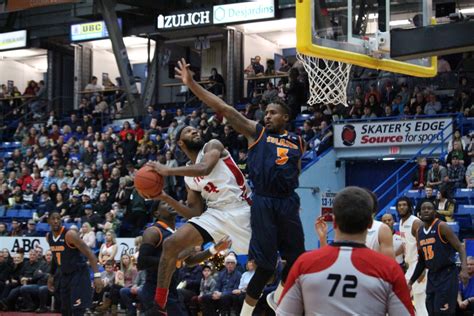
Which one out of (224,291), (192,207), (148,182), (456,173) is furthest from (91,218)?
(148,182)

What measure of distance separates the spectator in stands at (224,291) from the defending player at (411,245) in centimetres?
395

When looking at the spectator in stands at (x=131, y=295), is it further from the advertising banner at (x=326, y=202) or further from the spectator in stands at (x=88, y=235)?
the advertising banner at (x=326, y=202)

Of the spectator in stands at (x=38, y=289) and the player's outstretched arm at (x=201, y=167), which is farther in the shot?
the spectator in stands at (x=38, y=289)

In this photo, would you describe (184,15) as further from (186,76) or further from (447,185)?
(186,76)

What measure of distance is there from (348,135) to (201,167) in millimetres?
13144

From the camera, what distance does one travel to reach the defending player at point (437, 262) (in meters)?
10.4

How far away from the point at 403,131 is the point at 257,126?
12.6 meters

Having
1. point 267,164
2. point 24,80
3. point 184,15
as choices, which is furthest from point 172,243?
point 24,80

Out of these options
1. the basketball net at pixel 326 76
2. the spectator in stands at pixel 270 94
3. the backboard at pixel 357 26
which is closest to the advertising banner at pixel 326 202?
the spectator in stands at pixel 270 94

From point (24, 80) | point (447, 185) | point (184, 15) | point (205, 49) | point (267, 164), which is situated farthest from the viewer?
point (24, 80)

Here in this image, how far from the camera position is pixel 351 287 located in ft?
12.3

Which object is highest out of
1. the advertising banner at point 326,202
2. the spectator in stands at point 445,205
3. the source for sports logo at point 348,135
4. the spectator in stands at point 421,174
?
the source for sports logo at point 348,135

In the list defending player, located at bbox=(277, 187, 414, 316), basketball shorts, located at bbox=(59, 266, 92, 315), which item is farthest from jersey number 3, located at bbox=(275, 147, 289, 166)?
basketball shorts, located at bbox=(59, 266, 92, 315)

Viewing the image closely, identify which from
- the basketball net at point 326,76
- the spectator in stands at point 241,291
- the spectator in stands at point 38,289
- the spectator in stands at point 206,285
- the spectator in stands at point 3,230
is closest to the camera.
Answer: the basketball net at point 326,76
